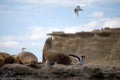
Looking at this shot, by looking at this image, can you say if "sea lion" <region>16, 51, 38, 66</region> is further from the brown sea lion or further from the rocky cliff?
the rocky cliff

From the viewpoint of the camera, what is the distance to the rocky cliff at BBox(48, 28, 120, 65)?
3962 centimetres

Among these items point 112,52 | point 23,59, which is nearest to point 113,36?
point 112,52

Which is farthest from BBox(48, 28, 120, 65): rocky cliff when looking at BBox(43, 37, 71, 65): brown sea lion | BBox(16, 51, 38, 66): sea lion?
BBox(16, 51, 38, 66): sea lion

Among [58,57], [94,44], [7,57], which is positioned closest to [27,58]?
[7,57]

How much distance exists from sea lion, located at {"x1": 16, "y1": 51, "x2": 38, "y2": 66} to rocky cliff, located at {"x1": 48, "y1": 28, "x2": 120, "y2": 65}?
84.8 feet

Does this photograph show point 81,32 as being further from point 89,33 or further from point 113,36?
point 113,36

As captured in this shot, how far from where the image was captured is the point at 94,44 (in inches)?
1636

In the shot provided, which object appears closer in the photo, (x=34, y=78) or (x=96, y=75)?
(x=96, y=75)

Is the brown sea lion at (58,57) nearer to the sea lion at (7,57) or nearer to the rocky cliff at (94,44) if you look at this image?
the sea lion at (7,57)

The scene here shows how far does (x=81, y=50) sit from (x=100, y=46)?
7.68 ft

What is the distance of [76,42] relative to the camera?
4300cm

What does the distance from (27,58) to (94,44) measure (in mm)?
29663

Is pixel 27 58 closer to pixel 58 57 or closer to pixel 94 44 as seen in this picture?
pixel 58 57

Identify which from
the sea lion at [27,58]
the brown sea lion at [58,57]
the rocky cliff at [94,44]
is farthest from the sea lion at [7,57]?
the rocky cliff at [94,44]
